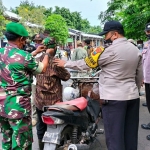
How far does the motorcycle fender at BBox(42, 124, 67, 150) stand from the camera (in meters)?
2.58

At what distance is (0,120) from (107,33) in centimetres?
155

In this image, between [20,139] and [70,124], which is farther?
[70,124]

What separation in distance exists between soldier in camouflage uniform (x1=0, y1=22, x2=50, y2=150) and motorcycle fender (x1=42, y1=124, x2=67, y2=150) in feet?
0.73

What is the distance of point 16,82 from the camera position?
8.01 ft

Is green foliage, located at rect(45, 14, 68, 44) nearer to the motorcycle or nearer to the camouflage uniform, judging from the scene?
the motorcycle

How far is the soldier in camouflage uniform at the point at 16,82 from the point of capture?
7.95ft

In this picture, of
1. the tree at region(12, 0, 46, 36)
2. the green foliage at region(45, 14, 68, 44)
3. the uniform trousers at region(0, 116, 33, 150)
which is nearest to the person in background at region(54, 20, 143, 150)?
the uniform trousers at region(0, 116, 33, 150)

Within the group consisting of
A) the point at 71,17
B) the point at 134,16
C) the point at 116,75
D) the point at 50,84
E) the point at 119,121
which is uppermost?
the point at 71,17

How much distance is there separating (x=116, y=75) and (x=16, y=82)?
1.07 meters

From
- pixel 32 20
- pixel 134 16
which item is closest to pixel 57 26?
pixel 32 20

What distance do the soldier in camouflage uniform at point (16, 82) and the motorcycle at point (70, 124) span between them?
25cm

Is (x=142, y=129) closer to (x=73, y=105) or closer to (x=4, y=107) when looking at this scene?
(x=73, y=105)

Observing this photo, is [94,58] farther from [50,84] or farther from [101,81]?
[50,84]

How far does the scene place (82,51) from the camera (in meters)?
8.27
